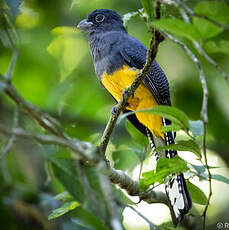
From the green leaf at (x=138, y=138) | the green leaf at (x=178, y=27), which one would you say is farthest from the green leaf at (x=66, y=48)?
the green leaf at (x=178, y=27)

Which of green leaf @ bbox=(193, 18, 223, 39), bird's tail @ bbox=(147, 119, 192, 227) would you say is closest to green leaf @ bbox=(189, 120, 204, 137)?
bird's tail @ bbox=(147, 119, 192, 227)

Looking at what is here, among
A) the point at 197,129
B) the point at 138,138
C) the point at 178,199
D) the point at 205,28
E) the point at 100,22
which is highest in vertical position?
the point at 205,28

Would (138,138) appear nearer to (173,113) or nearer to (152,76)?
(152,76)

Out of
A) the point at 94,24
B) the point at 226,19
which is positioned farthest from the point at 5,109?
the point at 226,19

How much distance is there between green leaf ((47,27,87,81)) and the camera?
380cm

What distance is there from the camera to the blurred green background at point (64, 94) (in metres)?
3.58

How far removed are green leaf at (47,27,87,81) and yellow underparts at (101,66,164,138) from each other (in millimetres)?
394

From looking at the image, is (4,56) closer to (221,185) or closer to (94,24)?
(94,24)

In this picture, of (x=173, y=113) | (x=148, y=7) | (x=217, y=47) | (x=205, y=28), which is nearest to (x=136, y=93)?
(x=217, y=47)

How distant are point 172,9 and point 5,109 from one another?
119 inches

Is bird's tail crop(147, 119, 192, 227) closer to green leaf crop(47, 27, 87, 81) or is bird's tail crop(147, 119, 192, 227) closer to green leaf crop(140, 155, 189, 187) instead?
green leaf crop(140, 155, 189, 187)

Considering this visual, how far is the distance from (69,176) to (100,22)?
264 centimetres

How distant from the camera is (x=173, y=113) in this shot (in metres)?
1.87

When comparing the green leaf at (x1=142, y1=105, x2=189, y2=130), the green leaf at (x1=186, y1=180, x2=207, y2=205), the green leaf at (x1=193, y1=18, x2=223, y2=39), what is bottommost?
the green leaf at (x1=186, y1=180, x2=207, y2=205)
